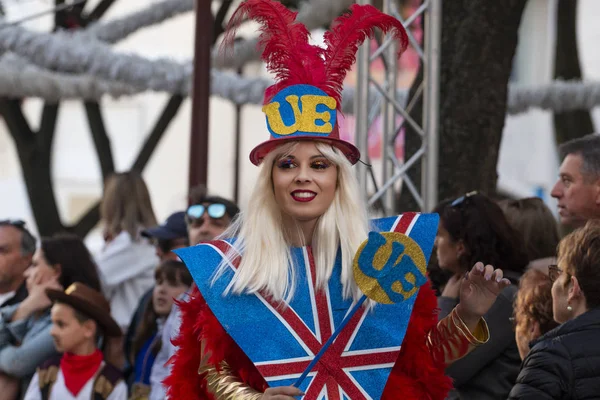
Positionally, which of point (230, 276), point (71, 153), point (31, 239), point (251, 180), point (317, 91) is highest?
point (317, 91)

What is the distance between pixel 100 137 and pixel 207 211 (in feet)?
16.8

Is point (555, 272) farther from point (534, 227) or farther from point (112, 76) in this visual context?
point (112, 76)

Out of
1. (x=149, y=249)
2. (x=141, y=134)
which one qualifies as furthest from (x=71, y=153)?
(x=149, y=249)

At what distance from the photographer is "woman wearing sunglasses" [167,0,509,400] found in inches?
122

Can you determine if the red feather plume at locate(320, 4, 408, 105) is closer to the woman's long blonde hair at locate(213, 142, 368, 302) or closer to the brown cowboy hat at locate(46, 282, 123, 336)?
the woman's long blonde hair at locate(213, 142, 368, 302)

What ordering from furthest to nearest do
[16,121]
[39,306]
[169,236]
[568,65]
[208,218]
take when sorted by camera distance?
[16,121] → [568,65] → [169,236] → [39,306] → [208,218]

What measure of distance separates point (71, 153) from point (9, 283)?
15808 mm

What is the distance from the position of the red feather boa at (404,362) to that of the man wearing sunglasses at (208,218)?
6.31ft

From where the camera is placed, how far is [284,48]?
325 centimetres

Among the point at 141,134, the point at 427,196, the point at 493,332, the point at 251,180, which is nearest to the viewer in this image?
the point at 251,180

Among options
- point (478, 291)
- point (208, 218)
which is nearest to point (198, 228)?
point (208, 218)

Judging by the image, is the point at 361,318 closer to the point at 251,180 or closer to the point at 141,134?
the point at 251,180

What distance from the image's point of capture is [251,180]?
3.36 m

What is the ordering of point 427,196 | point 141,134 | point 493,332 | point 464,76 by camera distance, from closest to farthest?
point 493,332, point 427,196, point 464,76, point 141,134
